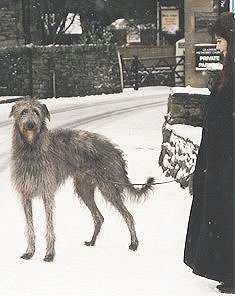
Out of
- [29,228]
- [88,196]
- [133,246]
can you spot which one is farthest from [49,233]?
[133,246]

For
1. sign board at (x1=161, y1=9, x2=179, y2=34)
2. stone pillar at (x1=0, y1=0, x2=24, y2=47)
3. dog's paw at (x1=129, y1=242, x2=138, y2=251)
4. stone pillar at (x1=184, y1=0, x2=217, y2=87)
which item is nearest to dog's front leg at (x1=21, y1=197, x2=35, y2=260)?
dog's paw at (x1=129, y1=242, x2=138, y2=251)

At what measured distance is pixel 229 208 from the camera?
5.02 m

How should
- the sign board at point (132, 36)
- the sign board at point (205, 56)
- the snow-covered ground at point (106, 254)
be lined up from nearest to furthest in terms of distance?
the snow-covered ground at point (106, 254)
the sign board at point (205, 56)
the sign board at point (132, 36)

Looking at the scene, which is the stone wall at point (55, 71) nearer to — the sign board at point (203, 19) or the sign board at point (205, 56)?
the sign board at point (203, 19)

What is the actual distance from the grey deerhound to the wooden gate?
22.4m

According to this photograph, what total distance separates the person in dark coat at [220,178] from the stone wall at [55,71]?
2176 cm

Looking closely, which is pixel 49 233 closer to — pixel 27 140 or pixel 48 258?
pixel 48 258

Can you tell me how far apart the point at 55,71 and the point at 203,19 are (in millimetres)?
14285

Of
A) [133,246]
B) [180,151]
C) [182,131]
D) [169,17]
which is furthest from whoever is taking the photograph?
[169,17]

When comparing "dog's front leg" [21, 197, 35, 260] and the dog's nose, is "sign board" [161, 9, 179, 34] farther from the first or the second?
the dog's nose

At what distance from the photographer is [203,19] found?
13328 millimetres

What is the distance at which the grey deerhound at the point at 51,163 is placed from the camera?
6012mm

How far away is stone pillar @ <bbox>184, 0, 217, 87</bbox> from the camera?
43.5 ft

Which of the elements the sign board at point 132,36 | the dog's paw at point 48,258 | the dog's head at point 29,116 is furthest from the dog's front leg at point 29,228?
the sign board at point 132,36
